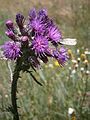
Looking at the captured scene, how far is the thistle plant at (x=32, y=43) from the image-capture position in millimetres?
2412

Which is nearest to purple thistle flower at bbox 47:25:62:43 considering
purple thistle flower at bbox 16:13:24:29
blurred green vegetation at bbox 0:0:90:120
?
purple thistle flower at bbox 16:13:24:29

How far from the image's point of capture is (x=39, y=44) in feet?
7.84

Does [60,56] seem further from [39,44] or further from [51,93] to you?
[51,93]

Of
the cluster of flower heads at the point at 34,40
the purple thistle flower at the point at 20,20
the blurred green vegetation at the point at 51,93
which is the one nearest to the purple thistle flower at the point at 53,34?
the cluster of flower heads at the point at 34,40

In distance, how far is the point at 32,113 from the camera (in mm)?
3969

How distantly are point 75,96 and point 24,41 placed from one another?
188 cm

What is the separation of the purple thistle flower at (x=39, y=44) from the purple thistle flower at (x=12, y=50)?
0.30 ft

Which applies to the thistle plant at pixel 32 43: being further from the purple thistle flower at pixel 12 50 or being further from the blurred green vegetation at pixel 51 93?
the blurred green vegetation at pixel 51 93

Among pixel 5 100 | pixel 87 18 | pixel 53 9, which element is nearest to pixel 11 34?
pixel 5 100

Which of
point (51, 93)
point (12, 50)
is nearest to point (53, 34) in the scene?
point (12, 50)

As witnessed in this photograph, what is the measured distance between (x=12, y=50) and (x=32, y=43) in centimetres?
12

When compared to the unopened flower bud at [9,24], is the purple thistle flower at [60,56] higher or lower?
lower

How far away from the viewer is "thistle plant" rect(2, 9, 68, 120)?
7.91 feet

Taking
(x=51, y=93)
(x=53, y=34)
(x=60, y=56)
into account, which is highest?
(x=53, y=34)
